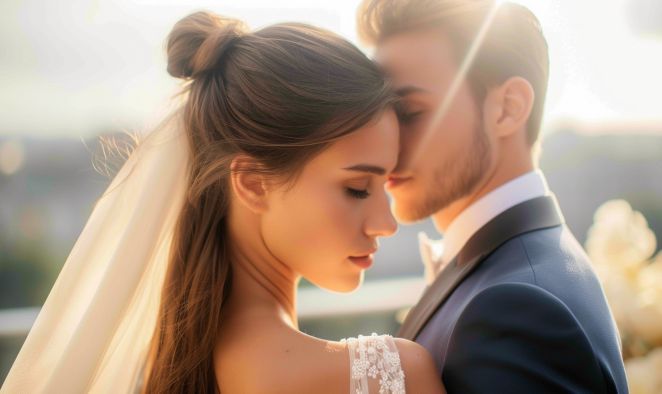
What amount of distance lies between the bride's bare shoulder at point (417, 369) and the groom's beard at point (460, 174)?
0.89 metres

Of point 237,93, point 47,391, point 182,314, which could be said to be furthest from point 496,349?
point 47,391

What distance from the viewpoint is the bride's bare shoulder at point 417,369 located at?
189cm

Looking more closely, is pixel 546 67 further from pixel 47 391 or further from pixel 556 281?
pixel 47 391

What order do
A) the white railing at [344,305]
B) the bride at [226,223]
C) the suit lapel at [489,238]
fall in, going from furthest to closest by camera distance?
1. the white railing at [344,305]
2. the suit lapel at [489,238]
3. the bride at [226,223]

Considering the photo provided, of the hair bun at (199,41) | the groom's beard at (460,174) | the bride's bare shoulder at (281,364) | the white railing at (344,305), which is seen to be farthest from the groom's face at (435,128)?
the white railing at (344,305)

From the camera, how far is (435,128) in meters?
2.70

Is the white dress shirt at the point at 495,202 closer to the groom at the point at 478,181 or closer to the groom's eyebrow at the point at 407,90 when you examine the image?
the groom at the point at 478,181

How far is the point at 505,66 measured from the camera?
2748 mm

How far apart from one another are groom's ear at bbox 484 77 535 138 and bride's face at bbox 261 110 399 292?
0.62 m

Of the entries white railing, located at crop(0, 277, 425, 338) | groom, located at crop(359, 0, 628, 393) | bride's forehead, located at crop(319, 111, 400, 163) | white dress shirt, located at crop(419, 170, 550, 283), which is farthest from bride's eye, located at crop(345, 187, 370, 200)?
white railing, located at crop(0, 277, 425, 338)

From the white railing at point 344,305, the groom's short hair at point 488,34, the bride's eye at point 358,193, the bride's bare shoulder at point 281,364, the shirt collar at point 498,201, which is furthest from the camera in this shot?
the white railing at point 344,305

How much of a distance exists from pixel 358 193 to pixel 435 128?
65 centimetres

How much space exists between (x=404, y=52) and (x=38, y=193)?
5908 millimetres

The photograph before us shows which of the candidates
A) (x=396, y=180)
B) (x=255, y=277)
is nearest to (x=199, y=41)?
(x=255, y=277)
